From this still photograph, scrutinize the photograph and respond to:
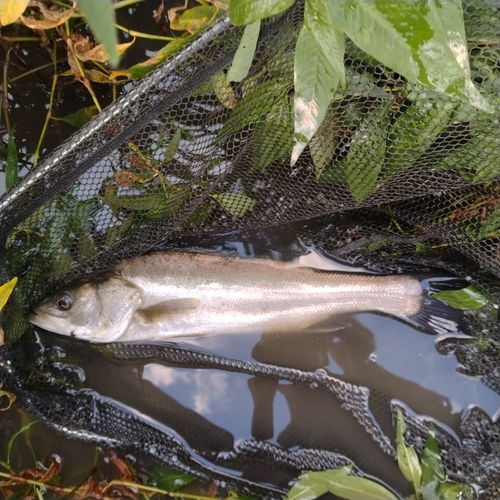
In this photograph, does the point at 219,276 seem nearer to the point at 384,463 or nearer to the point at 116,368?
the point at 116,368

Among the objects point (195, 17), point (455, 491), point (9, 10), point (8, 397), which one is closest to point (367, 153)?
point (195, 17)

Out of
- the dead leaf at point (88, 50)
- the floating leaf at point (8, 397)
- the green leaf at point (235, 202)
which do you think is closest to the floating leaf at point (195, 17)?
the dead leaf at point (88, 50)

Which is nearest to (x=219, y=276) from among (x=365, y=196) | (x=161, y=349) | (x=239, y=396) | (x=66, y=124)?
(x=161, y=349)

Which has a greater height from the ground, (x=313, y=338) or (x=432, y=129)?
(x=432, y=129)

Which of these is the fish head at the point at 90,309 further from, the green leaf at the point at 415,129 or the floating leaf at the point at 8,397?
the green leaf at the point at 415,129

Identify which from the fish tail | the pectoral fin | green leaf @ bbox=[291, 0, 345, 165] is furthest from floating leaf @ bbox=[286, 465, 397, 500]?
green leaf @ bbox=[291, 0, 345, 165]
